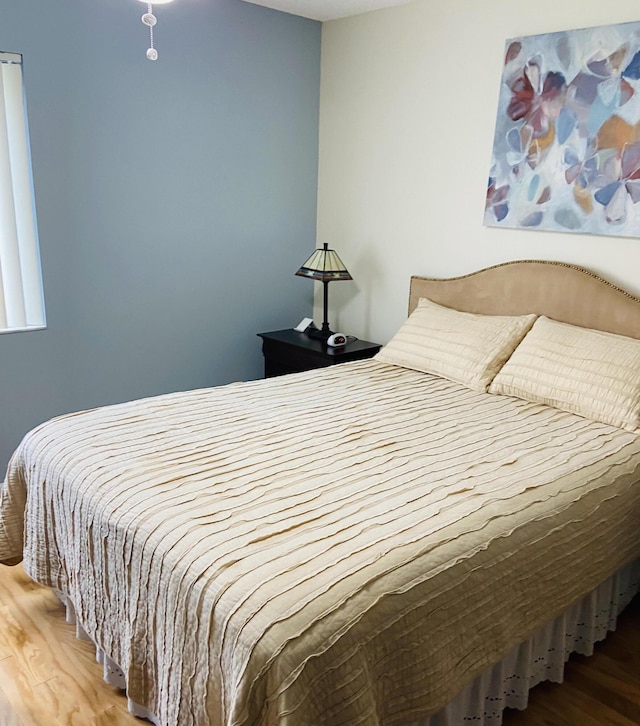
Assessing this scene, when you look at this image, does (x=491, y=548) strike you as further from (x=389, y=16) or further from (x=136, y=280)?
(x=389, y=16)

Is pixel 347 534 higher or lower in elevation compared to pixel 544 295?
lower

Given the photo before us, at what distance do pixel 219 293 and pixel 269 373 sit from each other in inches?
21.6

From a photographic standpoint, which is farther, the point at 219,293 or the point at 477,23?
the point at 219,293

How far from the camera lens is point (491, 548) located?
1605mm

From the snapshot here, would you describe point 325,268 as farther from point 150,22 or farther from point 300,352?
point 150,22

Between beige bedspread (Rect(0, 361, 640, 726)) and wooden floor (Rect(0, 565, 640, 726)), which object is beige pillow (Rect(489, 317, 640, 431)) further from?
wooden floor (Rect(0, 565, 640, 726))

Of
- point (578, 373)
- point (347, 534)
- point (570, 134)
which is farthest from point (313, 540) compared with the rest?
point (570, 134)

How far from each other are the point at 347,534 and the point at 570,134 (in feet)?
7.00

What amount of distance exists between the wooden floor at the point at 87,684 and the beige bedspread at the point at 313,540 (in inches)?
8.0

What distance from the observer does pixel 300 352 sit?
3.52m

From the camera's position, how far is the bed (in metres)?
1.35

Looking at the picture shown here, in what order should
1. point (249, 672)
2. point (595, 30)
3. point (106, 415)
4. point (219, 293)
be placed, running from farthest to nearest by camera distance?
point (219, 293)
point (595, 30)
point (106, 415)
point (249, 672)

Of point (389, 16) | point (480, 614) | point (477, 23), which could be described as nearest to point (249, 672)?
point (480, 614)

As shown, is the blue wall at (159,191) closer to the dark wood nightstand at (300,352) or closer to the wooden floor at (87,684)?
the dark wood nightstand at (300,352)
